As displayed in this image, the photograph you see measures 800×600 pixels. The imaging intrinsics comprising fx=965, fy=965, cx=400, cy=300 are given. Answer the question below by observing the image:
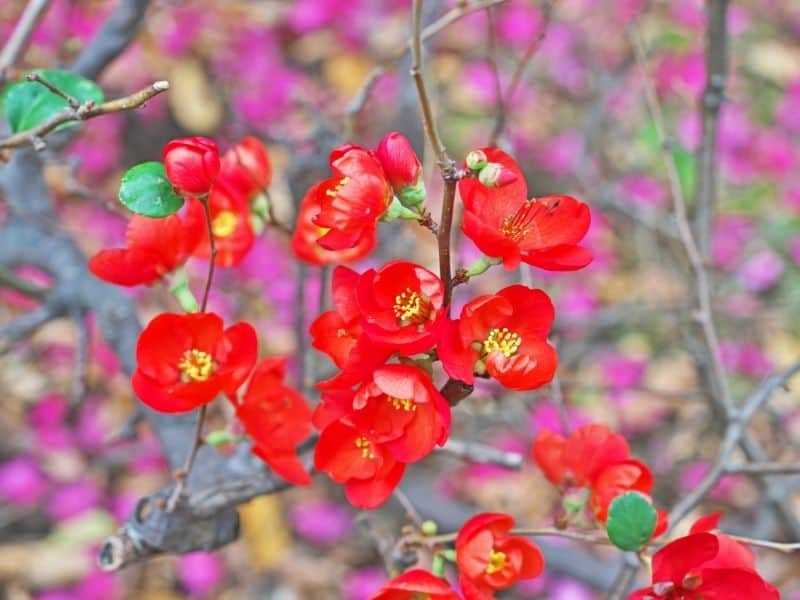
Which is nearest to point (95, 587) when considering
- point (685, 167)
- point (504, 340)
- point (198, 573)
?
point (198, 573)

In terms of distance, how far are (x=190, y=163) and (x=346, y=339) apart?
0.16 m

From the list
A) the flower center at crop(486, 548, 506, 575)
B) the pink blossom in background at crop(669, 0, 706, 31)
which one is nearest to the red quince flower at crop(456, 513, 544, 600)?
the flower center at crop(486, 548, 506, 575)

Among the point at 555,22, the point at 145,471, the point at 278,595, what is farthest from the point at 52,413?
the point at 555,22

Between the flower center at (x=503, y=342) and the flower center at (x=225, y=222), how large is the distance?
12.9 inches

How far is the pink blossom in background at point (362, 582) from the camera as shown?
179cm

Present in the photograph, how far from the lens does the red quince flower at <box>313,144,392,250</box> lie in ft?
2.00

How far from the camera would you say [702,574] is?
655mm

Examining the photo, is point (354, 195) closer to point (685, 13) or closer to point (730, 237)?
point (730, 237)

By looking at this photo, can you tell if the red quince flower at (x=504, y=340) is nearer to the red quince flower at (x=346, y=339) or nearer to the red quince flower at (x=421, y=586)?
the red quince flower at (x=346, y=339)

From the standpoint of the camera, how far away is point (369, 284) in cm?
63

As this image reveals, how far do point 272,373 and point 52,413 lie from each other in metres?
1.27

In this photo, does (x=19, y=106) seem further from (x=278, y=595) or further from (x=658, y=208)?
(x=658, y=208)

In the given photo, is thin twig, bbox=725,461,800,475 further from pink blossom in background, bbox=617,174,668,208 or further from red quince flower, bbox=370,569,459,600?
pink blossom in background, bbox=617,174,668,208

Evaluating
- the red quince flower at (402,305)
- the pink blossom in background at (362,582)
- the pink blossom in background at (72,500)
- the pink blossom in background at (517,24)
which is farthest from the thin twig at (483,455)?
the pink blossom in background at (517,24)
